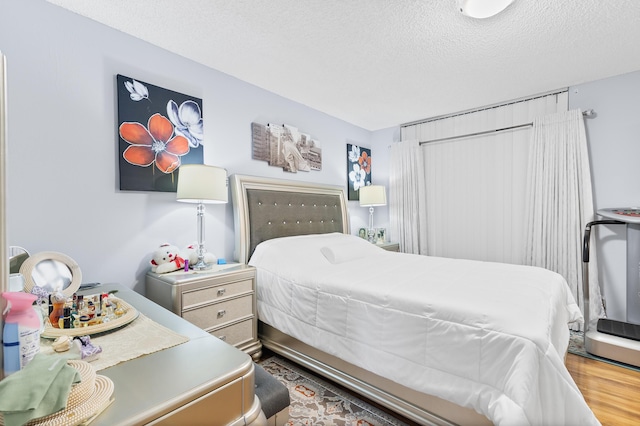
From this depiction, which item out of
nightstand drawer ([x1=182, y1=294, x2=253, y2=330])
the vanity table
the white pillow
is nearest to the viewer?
the vanity table

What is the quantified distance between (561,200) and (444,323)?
8.12 feet

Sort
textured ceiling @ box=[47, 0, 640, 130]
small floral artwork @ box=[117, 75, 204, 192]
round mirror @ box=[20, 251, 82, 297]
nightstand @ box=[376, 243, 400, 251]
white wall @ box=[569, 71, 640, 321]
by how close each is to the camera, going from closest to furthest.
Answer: round mirror @ box=[20, 251, 82, 297] < textured ceiling @ box=[47, 0, 640, 130] < small floral artwork @ box=[117, 75, 204, 192] < white wall @ box=[569, 71, 640, 321] < nightstand @ box=[376, 243, 400, 251]

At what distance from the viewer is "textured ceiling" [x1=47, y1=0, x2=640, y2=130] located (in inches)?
72.5

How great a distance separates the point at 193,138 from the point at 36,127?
3.11 ft

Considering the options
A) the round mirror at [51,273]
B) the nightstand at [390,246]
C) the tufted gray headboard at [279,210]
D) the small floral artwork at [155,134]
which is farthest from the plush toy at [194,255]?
the nightstand at [390,246]

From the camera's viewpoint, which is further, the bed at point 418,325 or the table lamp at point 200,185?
the table lamp at point 200,185

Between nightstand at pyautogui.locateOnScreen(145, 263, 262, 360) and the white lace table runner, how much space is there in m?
0.70

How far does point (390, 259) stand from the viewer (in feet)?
8.95

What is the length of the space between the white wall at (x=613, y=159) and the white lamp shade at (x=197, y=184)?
11.7 feet

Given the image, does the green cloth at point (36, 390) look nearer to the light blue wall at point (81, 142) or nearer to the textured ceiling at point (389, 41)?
the light blue wall at point (81, 142)

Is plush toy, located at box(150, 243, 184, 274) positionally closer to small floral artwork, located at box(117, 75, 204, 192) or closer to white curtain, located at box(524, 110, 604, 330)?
small floral artwork, located at box(117, 75, 204, 192)

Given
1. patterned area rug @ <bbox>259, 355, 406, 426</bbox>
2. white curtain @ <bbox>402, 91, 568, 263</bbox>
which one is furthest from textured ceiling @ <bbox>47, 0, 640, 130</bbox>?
patterned area rug @ <bbox>259, 355, 406, 426</bbox>

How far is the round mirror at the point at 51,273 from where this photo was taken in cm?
141

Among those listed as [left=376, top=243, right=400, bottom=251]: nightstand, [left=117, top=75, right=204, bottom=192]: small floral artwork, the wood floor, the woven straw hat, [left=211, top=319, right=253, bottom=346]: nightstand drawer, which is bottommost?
the wood floor
